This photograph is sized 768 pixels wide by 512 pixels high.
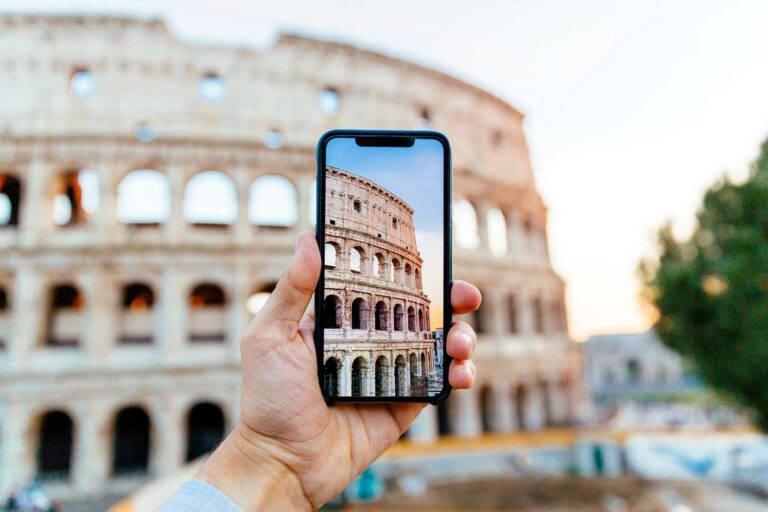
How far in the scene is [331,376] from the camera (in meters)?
2.72

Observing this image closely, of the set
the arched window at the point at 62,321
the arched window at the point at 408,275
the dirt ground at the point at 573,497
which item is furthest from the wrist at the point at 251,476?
the arched window at the point at 62,321

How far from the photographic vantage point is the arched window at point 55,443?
17.8 m

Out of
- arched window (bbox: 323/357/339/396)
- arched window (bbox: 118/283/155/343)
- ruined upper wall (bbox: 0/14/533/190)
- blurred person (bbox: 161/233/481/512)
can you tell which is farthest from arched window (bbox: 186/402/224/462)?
arched window (bbox: 323/357/339/396)

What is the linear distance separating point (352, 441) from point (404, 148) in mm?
1692

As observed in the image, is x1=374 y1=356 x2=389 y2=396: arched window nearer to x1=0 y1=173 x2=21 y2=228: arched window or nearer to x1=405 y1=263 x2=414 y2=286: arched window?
x1=405 y1=263 x2=414 y2=286: arched window

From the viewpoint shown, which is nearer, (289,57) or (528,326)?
(289,57)

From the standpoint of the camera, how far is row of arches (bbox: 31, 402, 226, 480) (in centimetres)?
1777

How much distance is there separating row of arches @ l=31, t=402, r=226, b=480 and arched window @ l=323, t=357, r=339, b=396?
55.3 feet

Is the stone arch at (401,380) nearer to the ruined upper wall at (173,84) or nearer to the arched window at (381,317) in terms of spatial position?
the arched window at (381,317)

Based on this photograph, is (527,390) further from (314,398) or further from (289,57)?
(314,398)

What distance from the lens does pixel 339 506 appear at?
41.9 feet

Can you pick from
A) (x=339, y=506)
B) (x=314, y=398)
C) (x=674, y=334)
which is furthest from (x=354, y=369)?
(x=674, y=334)

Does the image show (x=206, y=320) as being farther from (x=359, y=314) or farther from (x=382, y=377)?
(x=382, y=377)

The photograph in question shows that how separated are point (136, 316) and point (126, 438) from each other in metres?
4.48
